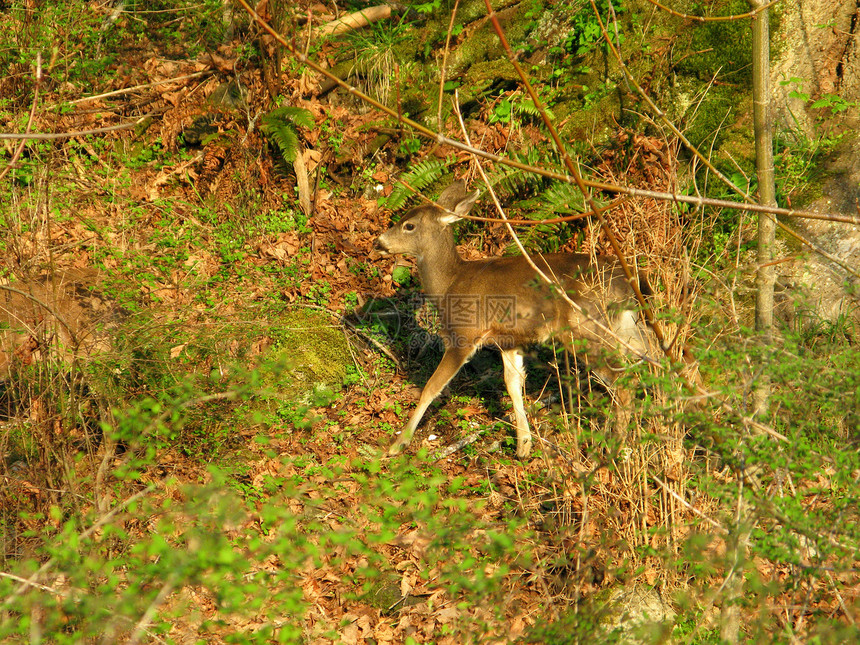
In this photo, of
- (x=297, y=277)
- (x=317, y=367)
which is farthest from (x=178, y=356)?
(x=297, y=277)

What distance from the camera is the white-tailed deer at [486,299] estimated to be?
20.0 feet

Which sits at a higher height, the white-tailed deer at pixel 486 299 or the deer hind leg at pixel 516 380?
the white-tailed deer at pixel 486 299

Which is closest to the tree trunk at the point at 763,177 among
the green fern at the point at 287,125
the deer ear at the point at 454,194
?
the deer ear at the point at 454,194

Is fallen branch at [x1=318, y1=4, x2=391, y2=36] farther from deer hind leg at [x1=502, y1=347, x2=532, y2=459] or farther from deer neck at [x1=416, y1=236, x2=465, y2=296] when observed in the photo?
deer hind leg at [x1=502, y1=347, x2=532, y2=459]

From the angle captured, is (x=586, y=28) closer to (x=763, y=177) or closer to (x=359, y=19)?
(x=359, y=19)

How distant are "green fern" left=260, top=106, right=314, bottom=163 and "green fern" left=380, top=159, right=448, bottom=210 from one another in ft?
3.95

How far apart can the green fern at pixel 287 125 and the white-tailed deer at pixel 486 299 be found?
197 cm

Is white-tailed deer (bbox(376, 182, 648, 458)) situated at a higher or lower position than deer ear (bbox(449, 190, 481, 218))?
lower

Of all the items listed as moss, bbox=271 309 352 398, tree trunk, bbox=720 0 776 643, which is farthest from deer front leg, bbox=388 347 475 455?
tree trunk, bbox=720 0 776 643

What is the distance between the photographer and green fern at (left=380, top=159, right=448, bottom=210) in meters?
8.31

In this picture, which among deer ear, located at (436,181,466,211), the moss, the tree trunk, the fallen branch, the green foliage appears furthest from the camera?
the fallen branch

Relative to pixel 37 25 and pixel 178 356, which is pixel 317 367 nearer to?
pixel 178 356

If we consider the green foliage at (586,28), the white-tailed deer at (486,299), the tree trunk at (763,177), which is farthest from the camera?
the green foliage at (586,28)

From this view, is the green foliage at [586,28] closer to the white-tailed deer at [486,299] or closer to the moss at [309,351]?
the white-tailed deer at [486,299]
